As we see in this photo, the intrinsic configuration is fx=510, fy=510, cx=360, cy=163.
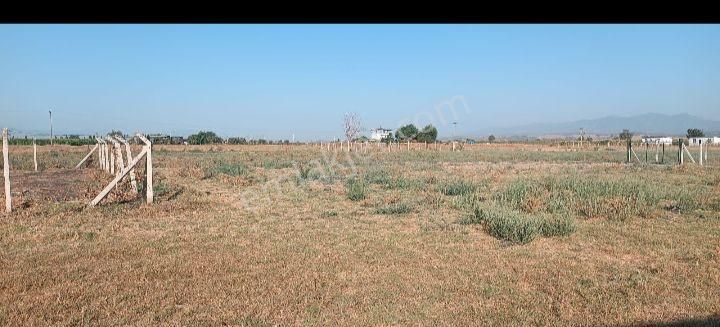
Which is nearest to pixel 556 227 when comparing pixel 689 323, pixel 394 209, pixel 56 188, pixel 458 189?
pixel 394 209

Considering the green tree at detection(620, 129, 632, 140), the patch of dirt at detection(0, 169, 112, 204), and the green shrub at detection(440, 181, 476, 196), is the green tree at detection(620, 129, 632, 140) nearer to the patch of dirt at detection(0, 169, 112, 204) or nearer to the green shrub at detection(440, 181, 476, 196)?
the green shrub at detection(440, 181, 476, 196)

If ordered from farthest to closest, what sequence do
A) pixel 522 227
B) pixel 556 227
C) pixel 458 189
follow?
pixel 458 189, pixel 556 227, pixel 522 227

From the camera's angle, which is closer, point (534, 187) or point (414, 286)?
point (414, 286)

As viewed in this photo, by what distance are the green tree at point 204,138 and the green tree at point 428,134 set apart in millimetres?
32580

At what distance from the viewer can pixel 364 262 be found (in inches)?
248

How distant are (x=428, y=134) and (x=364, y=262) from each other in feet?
267

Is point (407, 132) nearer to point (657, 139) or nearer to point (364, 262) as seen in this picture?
point (657, 139)

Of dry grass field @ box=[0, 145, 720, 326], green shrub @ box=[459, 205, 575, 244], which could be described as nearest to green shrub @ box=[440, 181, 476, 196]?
dry grass field @ box=[0, 145, 720, 326]

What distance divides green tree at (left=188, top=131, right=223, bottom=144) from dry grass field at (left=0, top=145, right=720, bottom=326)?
A: 65.8m

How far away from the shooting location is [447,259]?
6449 mm

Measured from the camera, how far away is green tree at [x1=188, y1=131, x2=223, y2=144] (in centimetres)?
7538
